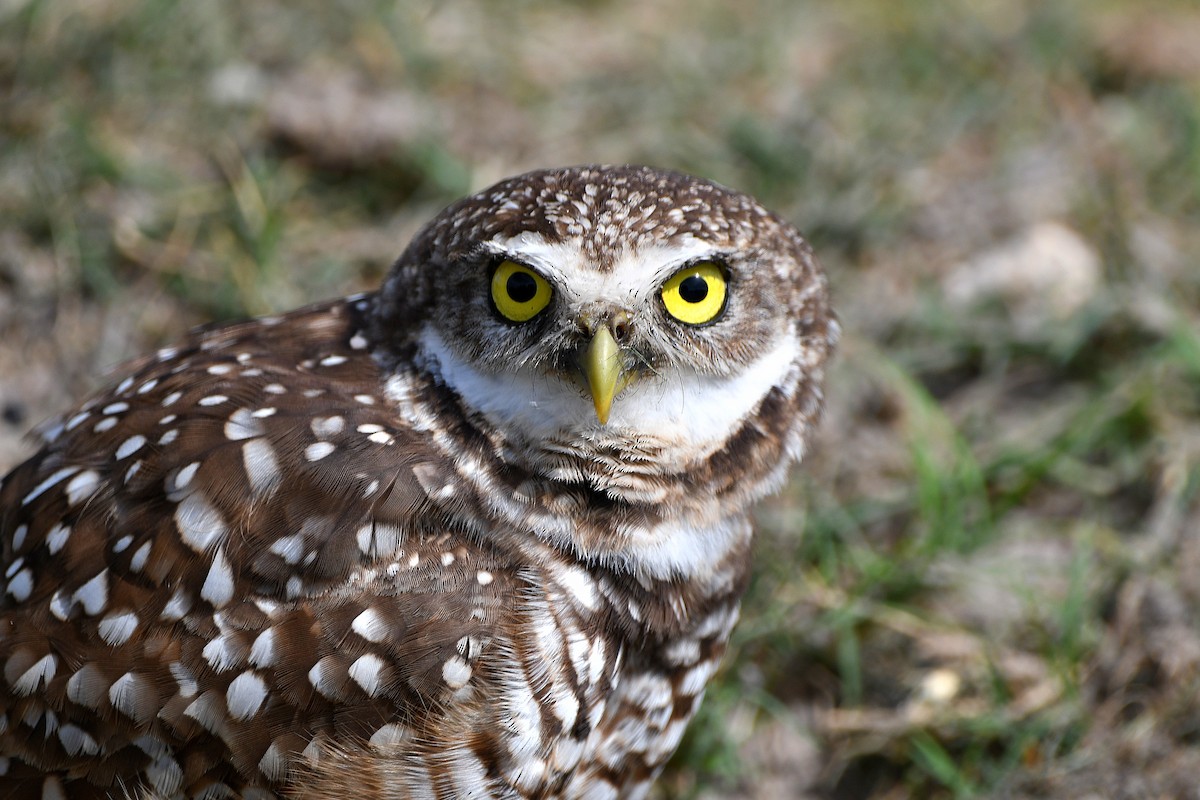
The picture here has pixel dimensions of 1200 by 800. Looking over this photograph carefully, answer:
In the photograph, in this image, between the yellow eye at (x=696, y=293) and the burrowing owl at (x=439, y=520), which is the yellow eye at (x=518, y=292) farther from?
the yellow eye at (x=696, y=293)

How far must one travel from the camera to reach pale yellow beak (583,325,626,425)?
2.04 m

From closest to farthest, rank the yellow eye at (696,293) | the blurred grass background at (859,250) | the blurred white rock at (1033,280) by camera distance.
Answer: the yellow eye at (696,293), the blurred grass background at (859,250), the blurred white rock at (1033,280)

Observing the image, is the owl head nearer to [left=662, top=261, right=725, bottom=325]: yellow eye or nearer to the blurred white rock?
[left=662, top=261, right=725, bottom=325]: yellow eye

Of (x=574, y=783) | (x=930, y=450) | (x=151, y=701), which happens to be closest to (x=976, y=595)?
(x=930, y=450)

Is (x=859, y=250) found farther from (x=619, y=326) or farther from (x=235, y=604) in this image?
(x=235, y=604)

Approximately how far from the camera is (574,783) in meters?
2.31

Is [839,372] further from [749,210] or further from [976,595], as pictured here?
[749,210]

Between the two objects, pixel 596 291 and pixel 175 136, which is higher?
pixel 596 291

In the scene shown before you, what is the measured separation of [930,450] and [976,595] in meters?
0.46

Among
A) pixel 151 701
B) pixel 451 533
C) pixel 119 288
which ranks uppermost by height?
pixel 451 533

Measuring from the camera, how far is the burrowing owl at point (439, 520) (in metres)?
2.05

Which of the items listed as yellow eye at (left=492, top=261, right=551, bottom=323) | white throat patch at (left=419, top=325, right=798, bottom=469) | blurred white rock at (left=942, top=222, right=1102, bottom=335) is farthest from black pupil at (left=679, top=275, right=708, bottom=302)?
blurred white rock at (left=942, top=222, right=1102, bottom=335)

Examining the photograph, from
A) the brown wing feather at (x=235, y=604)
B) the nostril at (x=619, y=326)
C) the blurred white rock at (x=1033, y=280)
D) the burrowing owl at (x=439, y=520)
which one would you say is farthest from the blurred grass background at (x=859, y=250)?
the nostril at (x=619, y=326)

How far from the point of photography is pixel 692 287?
2.16m
